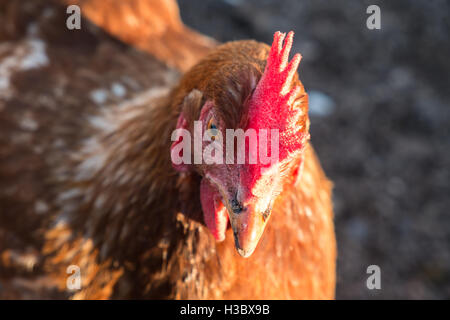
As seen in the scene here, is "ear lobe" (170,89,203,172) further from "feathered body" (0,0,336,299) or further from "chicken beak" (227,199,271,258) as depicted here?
"chicken beak" (227,199,271,258)

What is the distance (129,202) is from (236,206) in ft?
Result: 1.63

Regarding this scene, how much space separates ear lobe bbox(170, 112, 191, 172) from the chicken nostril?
9.2 inches

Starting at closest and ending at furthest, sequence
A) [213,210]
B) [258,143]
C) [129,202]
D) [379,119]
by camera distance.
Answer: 1. [258,143]
2. [213,210]
3. [129,202]
4. [379,119]

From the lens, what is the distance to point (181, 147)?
4.47 ft

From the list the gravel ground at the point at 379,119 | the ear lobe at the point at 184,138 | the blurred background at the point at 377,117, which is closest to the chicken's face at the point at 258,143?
the ear lobe at the point at 184,138

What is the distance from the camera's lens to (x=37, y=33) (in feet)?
7.60

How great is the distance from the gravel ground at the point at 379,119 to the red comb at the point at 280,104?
2.01 m

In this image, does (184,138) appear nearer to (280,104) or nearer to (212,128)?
(212,128)

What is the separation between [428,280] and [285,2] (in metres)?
3.00

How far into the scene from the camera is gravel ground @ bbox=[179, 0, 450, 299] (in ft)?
9.88

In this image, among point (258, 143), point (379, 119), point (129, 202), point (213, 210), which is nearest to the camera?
point (258, 143)

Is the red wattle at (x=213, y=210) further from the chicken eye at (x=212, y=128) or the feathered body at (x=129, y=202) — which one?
the chicken eye at (x=212, y=128)

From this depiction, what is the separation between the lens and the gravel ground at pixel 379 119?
9.88 ft

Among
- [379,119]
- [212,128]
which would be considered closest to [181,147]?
[212,128]
